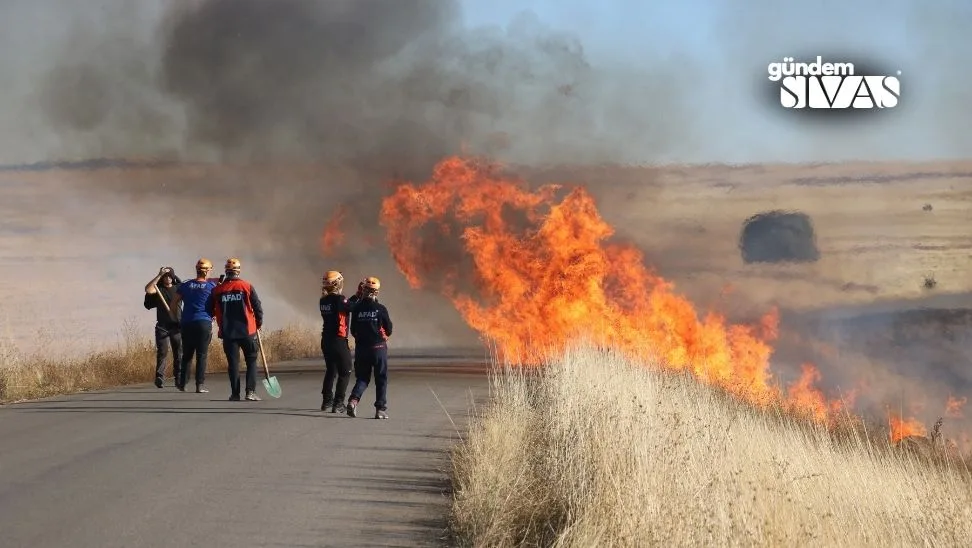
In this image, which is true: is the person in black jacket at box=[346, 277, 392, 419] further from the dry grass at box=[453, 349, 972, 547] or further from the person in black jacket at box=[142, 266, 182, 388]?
the person in black jacket at box=[142, 266, 182, 388]

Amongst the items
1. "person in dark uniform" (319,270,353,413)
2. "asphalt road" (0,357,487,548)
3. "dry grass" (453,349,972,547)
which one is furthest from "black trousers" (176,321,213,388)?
"dry grass" (453,349,972,547)

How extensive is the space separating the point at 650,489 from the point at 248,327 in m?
9.97

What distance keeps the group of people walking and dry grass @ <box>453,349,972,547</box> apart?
2.19 m

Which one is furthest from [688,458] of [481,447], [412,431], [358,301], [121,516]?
[358,301]

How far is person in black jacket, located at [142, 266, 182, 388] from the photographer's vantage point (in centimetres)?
1958

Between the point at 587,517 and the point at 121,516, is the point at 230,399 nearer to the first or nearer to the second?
the point at 121,516

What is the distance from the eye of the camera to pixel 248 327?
1678 centimetres

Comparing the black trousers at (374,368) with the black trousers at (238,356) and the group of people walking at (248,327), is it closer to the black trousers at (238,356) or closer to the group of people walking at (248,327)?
the group of people walking at (248,327)

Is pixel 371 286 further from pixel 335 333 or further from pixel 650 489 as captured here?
pixel 650 489

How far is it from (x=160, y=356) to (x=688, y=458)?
1343 centimetres

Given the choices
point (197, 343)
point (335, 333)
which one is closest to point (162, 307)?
point (197, 343)

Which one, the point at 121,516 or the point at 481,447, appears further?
the point at 481,447

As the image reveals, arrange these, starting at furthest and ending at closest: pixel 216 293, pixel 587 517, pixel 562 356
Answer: pixel 562 356, pixel 216 293, pixel 587 517

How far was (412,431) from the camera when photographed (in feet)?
45.4
